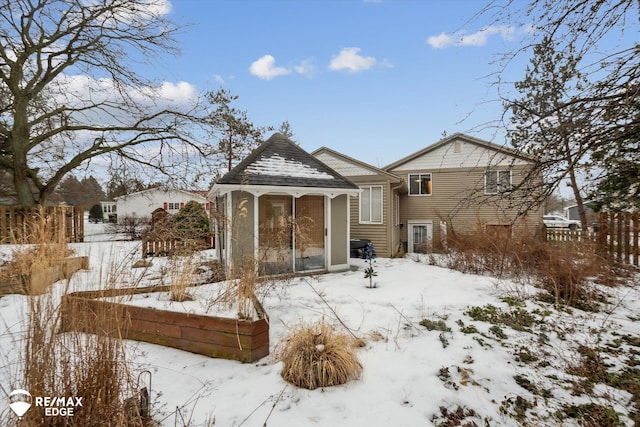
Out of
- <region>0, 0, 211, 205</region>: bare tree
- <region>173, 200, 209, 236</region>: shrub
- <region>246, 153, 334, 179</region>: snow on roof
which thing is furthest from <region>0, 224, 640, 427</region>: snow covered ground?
<region>0, 0, 211, 205</region>: bare tree

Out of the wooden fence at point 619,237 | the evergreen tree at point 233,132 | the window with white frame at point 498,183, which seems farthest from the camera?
the evergreen tree at point 233,132

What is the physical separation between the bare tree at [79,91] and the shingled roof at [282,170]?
19.0ft

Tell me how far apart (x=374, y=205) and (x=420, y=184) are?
4.35 meters

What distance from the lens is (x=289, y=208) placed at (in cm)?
777

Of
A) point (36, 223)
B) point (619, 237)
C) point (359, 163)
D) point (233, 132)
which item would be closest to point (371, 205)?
point (359, 163)

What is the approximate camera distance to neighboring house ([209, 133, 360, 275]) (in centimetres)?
712

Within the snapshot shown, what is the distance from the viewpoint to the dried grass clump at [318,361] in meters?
2.80

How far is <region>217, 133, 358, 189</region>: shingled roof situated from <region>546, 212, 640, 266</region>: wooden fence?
6.50 metres

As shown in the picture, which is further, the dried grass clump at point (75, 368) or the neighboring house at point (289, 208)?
the neighboring house at point (289, 208)

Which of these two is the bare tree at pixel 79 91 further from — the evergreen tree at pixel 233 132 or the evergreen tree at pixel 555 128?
the evergreen tree at pixel 555 128

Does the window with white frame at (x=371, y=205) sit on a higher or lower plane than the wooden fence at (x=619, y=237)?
higher

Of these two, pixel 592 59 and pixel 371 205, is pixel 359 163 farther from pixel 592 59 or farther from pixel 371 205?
pixel 592 59

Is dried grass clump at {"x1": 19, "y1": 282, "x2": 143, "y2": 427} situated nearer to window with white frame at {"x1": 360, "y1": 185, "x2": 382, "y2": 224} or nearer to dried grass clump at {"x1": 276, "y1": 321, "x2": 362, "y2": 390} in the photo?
dried grass clump at {"x1": 276, "y1": 321, "x2": 362, "y2": 390}

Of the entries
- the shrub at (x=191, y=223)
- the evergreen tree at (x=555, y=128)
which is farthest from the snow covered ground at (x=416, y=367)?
the evergreen tree at (x=555, y=128)
